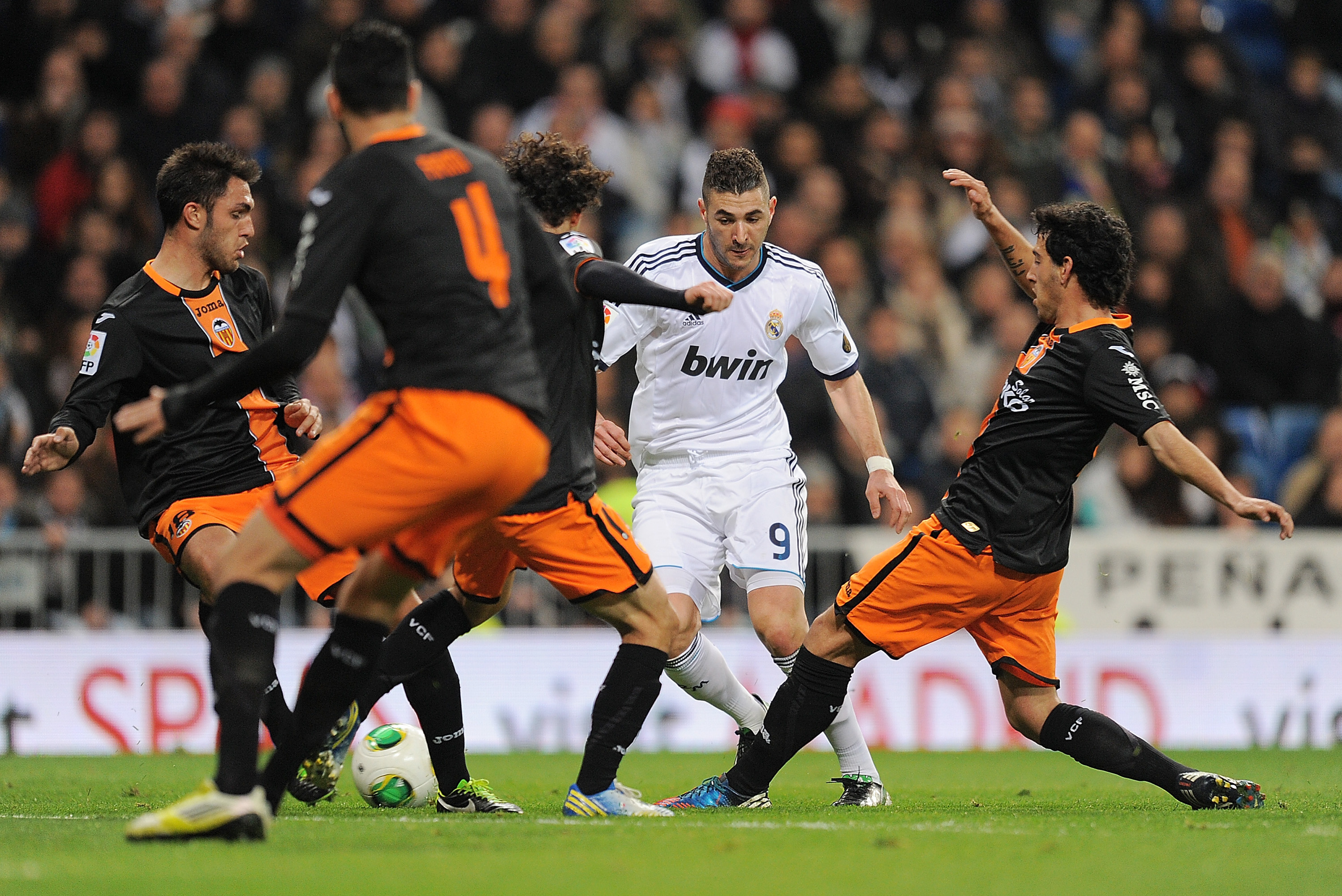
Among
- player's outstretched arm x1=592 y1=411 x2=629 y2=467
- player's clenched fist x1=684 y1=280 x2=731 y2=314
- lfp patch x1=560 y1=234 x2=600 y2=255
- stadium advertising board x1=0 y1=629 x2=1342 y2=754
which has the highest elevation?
lfp patch x1=560 y1=234 x2=600 y2=255

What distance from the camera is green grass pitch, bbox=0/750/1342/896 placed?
4.30 metres

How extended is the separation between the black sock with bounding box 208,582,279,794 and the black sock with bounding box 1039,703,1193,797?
3.14 m

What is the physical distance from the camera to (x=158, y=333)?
6.89 meters

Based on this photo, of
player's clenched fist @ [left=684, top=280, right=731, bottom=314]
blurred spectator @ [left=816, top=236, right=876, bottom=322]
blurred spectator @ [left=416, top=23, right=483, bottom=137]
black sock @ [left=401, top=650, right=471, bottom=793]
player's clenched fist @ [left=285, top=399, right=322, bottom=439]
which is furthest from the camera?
blurred spectator @ [left=416, top=23, right=483, bottom=137]

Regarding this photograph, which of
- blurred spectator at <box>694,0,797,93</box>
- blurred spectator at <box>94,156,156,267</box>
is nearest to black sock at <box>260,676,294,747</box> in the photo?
blurred spectator at <box>94,156,156,267</box>

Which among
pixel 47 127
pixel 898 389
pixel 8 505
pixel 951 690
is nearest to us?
pixel 951 690

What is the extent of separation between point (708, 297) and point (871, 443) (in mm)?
1961

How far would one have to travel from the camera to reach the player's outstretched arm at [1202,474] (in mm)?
5852

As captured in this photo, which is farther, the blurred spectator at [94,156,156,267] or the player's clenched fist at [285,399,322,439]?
the blurred spectator at [94,156,156,267]

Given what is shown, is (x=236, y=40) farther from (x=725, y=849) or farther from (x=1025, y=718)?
(x=725, y=849)

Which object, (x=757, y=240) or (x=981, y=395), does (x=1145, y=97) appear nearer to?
(x=981, y=395)

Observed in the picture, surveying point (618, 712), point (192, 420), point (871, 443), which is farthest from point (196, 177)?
point (871, 443)

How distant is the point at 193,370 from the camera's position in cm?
695

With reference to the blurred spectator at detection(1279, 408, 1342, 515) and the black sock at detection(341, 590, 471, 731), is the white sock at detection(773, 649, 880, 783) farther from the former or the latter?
the blurred spectator at detection(1279, 408, 1342, 515)
